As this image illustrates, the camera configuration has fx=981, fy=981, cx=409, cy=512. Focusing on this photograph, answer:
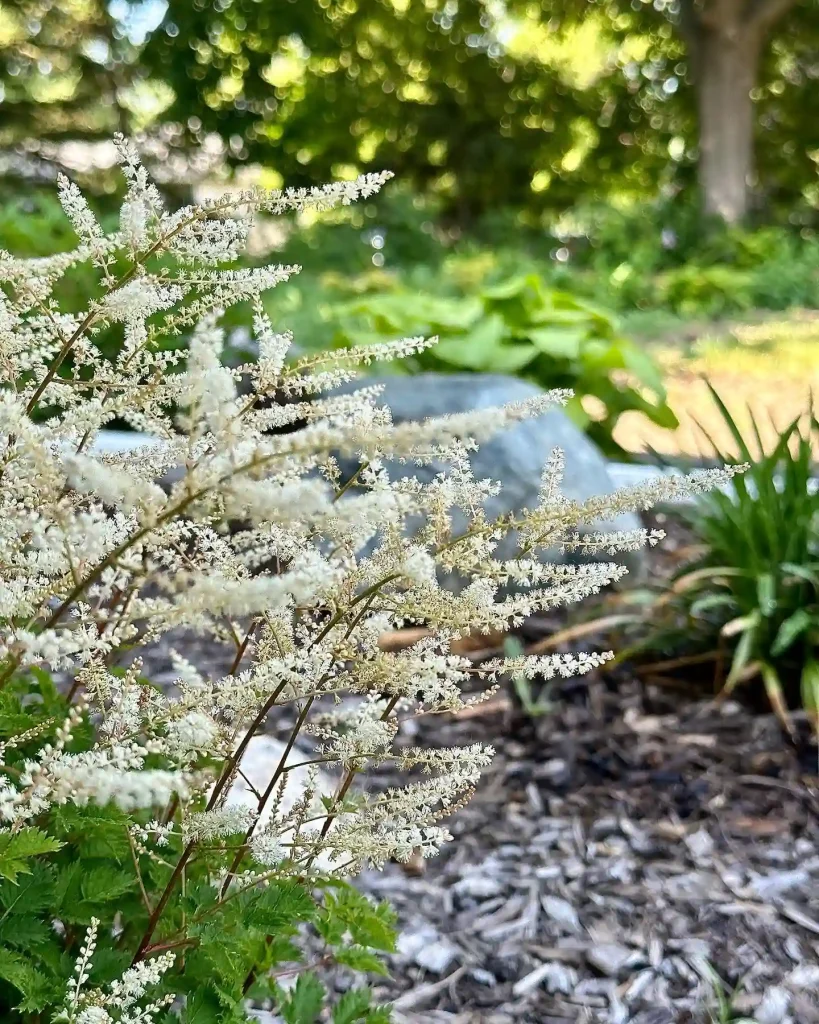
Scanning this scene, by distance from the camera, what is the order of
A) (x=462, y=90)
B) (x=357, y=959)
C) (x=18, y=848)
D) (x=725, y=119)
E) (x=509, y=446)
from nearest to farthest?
(x=18, y=848)
(x=357, y=959)
(x=509, y=446)
(x=725, y=119)
(x=462, y=90)

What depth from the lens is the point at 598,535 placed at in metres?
1.11

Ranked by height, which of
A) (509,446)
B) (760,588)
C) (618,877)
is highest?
(509,446)

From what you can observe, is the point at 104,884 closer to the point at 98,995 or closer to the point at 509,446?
the point at 98,995

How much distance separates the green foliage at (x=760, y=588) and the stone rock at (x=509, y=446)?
386mm

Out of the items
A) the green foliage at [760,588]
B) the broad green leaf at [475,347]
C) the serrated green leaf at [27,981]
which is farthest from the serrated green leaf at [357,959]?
the broad green leaf at [475,347]

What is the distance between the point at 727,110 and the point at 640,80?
3.14 metres

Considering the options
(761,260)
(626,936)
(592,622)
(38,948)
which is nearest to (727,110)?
(761,260)

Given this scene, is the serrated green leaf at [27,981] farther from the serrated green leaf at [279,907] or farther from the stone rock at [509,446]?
the stone rock at [509,446]

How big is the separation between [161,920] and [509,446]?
255 cm

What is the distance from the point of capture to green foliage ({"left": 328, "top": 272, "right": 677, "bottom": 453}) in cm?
467

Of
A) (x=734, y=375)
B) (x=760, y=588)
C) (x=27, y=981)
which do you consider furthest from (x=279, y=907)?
(x=734, y=375)

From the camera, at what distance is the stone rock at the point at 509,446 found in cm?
353

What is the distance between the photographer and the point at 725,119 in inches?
544

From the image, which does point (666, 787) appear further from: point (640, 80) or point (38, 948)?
point (640, 80)
